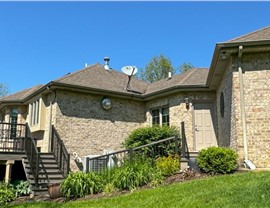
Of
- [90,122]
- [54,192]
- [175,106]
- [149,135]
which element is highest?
[175,106]

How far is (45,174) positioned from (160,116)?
20.9 feet

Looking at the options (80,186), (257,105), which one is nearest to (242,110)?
(257,105)

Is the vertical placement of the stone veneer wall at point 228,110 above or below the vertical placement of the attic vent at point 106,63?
below

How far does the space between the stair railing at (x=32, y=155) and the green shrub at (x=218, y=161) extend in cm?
555

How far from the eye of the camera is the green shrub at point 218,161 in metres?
8.36

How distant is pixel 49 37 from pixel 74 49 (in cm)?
268

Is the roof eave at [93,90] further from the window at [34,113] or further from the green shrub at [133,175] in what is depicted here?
the green shrub at [133,175]

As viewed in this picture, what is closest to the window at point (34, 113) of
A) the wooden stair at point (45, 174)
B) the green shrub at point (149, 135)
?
the wooden stair at point (45, 174)

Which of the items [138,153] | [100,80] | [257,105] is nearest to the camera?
[257,105]

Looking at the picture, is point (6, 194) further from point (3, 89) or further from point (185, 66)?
point (3, 89)

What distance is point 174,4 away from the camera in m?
11.3

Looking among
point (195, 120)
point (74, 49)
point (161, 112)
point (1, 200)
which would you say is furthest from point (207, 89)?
point (1, 200)

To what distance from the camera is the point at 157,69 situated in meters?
35.6

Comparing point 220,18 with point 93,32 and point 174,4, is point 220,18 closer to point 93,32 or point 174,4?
point 174,4
